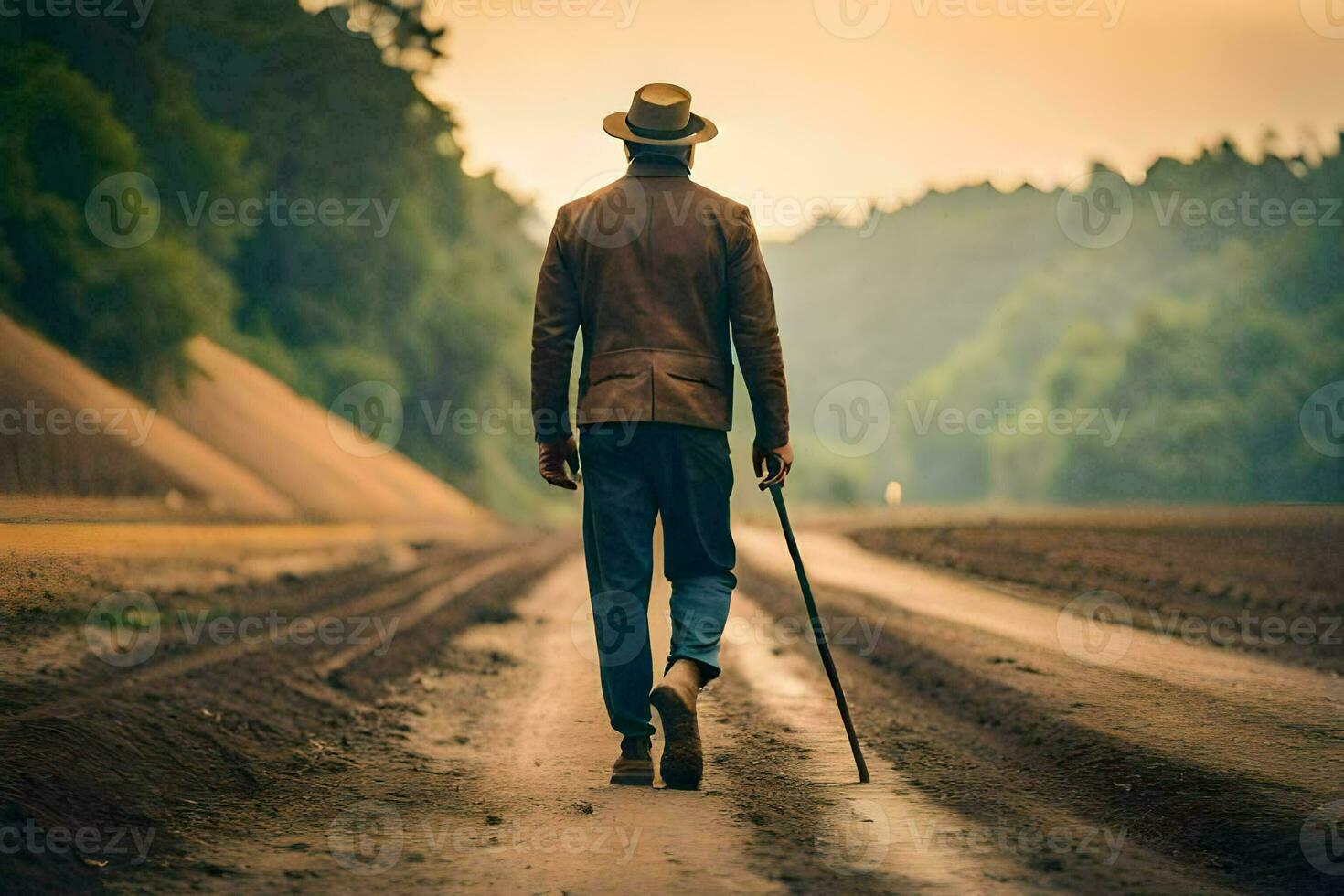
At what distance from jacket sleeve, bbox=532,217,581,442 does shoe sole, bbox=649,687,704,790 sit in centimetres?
118

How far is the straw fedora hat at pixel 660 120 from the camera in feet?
18.1

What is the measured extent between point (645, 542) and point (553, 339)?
2.94ft

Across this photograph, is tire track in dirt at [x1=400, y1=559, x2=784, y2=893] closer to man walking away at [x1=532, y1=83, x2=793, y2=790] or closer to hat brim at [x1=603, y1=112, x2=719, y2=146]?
man walking away at [x1=532, y1=83, x2=793, y2=790]

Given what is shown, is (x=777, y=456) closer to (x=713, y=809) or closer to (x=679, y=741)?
(x=679, y=741)

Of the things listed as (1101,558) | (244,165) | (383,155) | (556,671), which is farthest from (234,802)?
(383,155)

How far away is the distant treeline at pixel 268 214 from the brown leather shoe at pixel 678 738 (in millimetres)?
18963

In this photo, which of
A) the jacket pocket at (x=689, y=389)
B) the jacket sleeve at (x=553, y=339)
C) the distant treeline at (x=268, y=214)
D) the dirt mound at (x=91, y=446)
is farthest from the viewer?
the distant treeline at (x=268, y=214)

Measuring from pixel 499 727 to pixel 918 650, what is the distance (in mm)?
3829

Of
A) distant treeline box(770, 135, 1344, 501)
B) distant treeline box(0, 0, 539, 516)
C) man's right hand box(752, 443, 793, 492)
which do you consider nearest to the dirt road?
man's right hand box(752, 443, 793, 492)

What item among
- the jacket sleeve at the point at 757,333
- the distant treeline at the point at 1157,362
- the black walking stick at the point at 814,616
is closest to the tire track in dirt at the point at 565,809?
the black walking stick at the point at 814,616

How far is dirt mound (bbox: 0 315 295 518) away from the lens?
1196 cm

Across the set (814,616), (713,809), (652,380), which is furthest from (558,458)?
(713,809)

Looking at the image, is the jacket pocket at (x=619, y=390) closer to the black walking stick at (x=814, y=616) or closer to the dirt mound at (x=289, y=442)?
the black walking stick at (x=814, y=616)

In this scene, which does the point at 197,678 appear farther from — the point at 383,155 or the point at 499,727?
the point at 383,155
